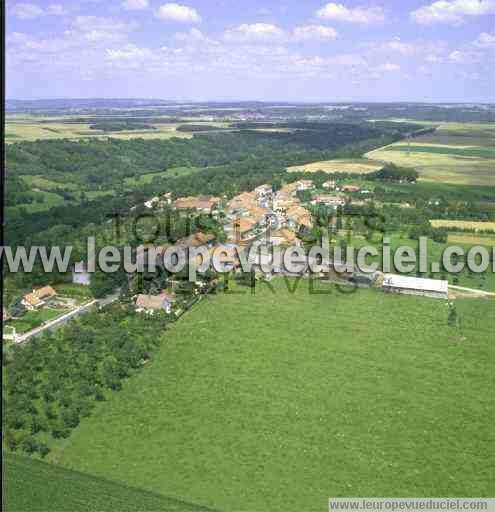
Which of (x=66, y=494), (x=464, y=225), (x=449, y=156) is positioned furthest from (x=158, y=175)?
(x=66, y=494)

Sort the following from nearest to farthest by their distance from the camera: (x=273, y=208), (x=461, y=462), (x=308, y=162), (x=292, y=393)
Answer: (x=461, y=462)
(x=292, y=393)
(x=273, y=208)
(x=308, y=162)

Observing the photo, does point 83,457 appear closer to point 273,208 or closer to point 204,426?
point 204,426

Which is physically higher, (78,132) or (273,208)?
(78,132)

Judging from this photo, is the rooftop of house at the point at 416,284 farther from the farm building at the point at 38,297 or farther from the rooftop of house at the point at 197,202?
the rooftop of house at the point at 197,202

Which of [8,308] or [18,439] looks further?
[8,308]

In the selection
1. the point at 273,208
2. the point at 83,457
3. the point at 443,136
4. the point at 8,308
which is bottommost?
the point at 83,457

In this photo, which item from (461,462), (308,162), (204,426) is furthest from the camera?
(308,162)

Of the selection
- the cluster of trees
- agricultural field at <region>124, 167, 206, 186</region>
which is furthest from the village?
agricultural field at <region>124, 167, 206, 186</region>

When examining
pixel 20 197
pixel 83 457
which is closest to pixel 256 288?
pixel 83 457

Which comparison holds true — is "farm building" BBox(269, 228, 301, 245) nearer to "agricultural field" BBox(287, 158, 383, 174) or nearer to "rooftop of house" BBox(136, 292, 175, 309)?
"rooftop of house" BBox(136, 292, 175, 309)
